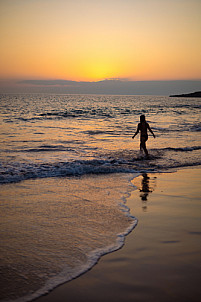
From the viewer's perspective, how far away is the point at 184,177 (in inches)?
334

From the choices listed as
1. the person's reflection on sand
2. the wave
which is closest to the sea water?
the wave

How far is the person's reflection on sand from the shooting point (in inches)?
239

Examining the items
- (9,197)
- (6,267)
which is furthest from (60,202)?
(6,267)

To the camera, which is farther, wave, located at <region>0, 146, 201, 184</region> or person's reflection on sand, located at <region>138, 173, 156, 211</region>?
wave, located at <region>0, 146, 201, 184</region>

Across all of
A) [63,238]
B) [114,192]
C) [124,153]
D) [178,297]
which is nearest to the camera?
[178,297]

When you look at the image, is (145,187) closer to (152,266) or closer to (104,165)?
(104,165)

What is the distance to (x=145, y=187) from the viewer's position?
7371 mm

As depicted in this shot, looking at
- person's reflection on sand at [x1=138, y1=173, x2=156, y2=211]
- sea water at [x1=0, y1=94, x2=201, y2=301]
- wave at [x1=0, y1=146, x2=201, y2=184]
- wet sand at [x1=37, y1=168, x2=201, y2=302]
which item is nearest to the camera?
wet sand at [x1=37, y1=168, x2=201, y2=302]

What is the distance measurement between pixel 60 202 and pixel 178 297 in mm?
3559

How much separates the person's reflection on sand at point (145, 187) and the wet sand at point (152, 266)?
508 mm

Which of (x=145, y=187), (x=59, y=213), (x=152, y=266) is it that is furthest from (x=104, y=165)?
(x=152, y=266)

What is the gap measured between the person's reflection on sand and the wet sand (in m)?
0.51

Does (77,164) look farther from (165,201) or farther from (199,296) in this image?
(199,296)

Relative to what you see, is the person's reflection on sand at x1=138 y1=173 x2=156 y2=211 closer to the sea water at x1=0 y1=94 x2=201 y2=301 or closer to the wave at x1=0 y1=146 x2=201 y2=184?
the sea water at x1=0 y1=94 x2=201 y2=301
